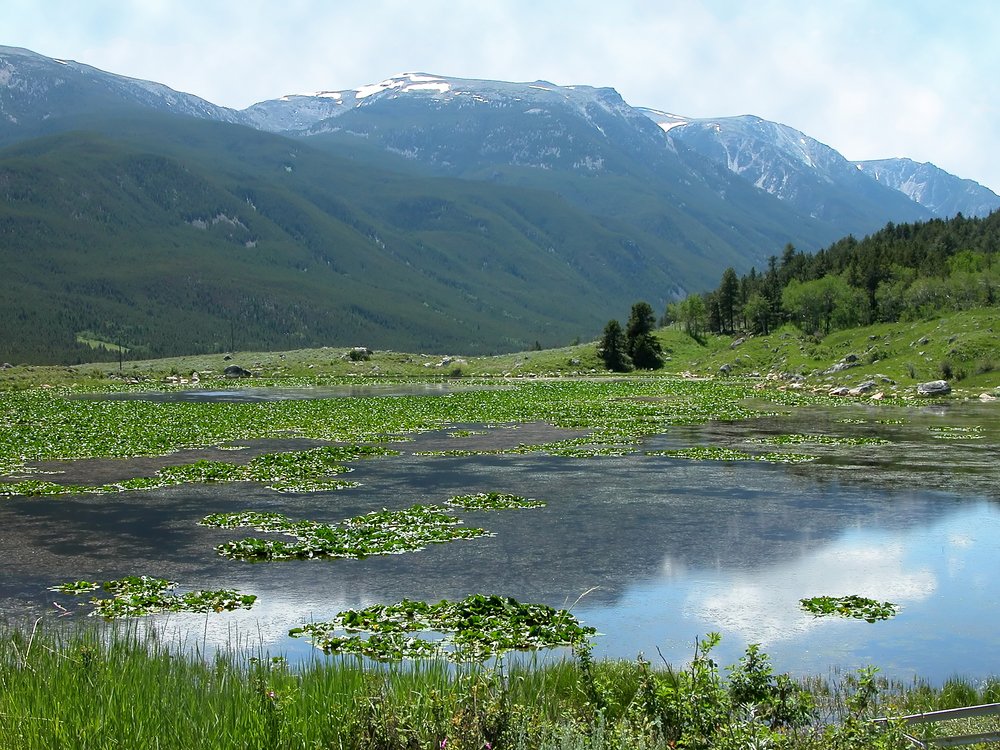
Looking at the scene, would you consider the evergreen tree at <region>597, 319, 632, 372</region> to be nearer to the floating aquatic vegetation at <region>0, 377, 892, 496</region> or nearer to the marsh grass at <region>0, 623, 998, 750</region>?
the floating aquatic vegetation at <region>0, 377, 892, 496</region>

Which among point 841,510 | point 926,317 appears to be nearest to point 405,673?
point 841,510

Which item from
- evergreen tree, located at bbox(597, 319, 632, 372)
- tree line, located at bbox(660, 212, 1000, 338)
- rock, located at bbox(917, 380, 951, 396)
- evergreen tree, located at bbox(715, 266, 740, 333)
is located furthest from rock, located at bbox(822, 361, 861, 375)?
evergreen tree, located at bbox(715, 266, 740, 333)

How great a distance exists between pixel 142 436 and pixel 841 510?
42.4 meters

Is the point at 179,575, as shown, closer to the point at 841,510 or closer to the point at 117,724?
the point at 117,724

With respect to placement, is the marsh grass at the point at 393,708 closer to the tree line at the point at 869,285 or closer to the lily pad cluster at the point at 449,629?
the lily pad cluster at the point at 449,629

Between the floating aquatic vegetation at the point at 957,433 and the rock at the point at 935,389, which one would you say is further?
the rock at the point at 935,389

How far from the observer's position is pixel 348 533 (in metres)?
26.8

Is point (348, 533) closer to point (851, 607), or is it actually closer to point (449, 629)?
point (449, 629)

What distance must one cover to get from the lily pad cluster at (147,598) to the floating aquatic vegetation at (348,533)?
357 cm

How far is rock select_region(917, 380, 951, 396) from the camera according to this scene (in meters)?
88.4

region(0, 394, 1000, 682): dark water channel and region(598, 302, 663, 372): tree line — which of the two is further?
region(598, 302, 663, 372): tree line

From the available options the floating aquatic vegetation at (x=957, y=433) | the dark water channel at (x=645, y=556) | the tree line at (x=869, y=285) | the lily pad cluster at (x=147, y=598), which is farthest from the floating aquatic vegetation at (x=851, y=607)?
the tree line at (x=869, y=285)

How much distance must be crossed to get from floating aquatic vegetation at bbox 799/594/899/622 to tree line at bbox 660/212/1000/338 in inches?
4620

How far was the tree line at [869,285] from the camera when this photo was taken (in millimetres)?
130375
